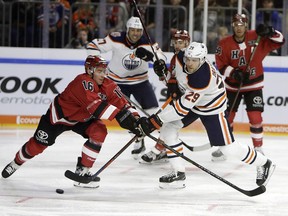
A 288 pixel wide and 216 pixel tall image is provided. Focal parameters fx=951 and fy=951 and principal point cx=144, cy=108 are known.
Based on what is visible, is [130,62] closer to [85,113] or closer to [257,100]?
[257,100]

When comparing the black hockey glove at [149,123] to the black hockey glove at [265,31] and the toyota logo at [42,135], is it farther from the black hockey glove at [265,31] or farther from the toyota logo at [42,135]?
the black hockey glove at [265,31]

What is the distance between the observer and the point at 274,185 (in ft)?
20.5

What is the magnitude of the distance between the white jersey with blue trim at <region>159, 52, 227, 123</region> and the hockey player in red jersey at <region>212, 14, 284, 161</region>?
133cm

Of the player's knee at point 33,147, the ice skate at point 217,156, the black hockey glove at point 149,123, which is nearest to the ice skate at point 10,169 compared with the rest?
the player's knee at point 33,147

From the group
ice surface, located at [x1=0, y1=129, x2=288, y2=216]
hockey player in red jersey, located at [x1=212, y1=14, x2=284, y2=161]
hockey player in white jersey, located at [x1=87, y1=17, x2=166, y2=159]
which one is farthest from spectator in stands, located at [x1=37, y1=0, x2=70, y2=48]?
hockey player in red jersey, located at [x1=212, y1=14, x2=284, y2=161]

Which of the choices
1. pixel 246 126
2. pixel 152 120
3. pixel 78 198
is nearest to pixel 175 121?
pixel 152 120

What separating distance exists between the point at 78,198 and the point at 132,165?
4.92ft

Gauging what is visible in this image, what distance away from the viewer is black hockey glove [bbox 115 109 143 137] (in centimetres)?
563

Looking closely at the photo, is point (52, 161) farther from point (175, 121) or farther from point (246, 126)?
point (246, 126)

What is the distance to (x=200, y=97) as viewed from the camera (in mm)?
5711

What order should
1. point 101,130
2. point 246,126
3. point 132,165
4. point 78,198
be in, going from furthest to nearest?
point 246,126
point 132,165
point 101,130
point 78,198

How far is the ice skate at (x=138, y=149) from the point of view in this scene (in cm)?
737

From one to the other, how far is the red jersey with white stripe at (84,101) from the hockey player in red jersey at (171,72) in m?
0.43

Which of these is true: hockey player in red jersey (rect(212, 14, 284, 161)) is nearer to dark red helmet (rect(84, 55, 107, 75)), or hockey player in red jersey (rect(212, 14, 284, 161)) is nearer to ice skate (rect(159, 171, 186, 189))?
ice skate (rect(159, 171, 186, 189))
